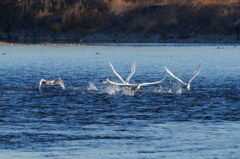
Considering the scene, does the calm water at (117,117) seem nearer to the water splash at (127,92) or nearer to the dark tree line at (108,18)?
the water splash at (127,92)

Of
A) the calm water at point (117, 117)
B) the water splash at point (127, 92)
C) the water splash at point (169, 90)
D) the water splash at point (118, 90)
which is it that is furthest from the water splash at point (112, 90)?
the water splash at point (169, 90)

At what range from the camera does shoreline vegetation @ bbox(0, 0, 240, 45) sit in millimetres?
84812

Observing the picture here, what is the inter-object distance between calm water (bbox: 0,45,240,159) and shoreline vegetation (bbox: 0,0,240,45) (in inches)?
1244

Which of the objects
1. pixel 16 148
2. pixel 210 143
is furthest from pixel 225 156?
pixel 16 148

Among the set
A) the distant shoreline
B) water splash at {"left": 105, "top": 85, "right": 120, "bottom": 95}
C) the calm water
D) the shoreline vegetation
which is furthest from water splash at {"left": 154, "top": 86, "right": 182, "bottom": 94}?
the distant shoreline

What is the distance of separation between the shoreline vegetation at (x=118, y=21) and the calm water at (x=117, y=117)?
3160 centimetres

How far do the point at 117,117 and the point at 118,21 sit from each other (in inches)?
2498

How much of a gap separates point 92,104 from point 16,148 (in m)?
10.1

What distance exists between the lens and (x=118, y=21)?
295 feet

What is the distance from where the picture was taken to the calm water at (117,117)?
21016 mm

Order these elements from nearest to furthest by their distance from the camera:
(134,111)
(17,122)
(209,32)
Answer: (17,122) → (134,111) → (209,32)

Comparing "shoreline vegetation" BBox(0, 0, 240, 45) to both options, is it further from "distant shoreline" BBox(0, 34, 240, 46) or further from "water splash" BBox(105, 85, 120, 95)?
"water splash" BBox(105, 85, 120, 95)

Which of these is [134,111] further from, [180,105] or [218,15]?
[218,15]

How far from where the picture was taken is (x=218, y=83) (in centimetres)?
4178
